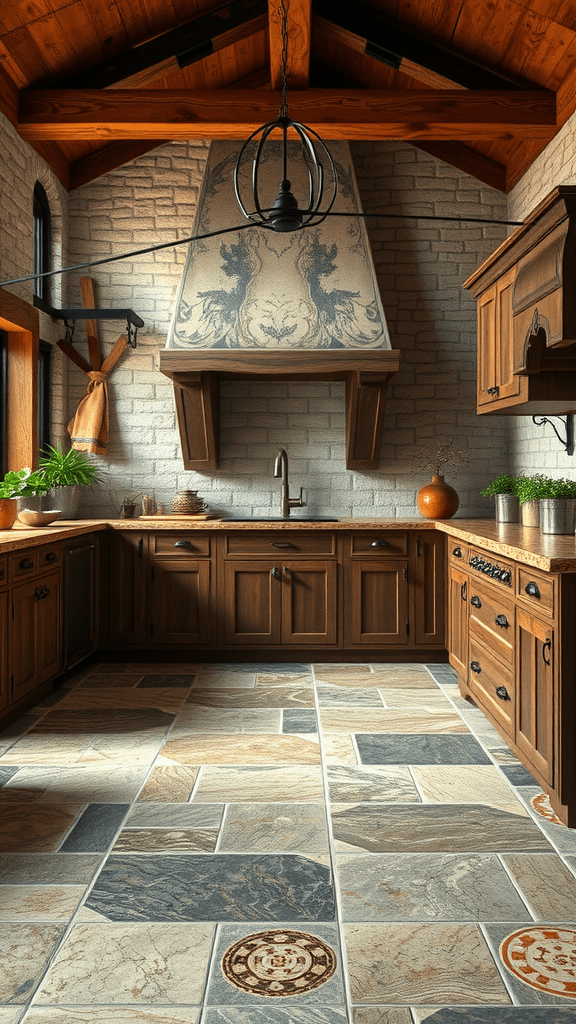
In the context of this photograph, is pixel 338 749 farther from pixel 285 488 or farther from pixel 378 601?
pixel 285 488

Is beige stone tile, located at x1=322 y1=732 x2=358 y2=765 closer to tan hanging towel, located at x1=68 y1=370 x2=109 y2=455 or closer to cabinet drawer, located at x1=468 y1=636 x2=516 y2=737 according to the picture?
cabinet drawer, located at x1=468 y1=636 x2=516 y2=737

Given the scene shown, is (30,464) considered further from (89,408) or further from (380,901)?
(380,901)

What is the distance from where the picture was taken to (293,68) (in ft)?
15.8

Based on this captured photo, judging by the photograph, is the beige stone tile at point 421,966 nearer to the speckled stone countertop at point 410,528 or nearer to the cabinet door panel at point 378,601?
the speckled stone countertop at point 410,528

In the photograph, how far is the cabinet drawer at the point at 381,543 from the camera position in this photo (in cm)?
510

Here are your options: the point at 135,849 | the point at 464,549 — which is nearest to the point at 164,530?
the point at 464,549

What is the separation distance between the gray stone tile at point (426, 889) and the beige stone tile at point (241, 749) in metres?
0.95

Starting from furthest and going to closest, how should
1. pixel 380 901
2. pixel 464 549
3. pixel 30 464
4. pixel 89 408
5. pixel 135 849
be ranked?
pixel 89 408
pixel 30 464
pixel 464 549
pixel 135 849
pixel 380 901

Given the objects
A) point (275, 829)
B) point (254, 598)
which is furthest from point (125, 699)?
point (275, 829)

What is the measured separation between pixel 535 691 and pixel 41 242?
15.1ft

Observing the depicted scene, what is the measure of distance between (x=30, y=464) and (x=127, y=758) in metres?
2.52

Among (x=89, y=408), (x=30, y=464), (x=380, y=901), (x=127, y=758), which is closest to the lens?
(x=380, y=901)

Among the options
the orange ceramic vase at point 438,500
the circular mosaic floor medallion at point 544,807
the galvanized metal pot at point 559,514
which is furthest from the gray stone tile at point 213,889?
the orange ceramic vase at point 438,500

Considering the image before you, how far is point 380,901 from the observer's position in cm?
218
